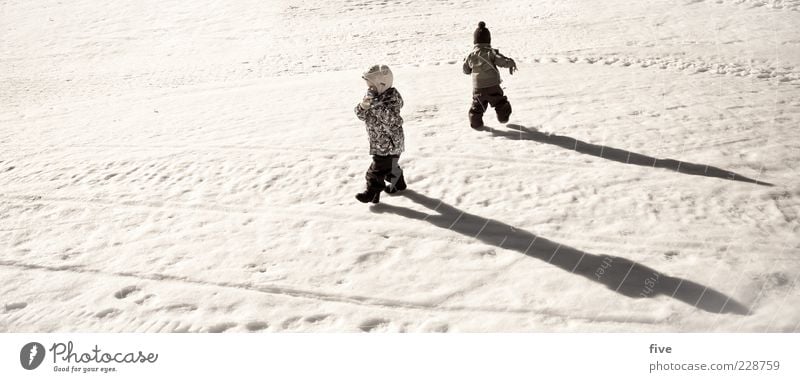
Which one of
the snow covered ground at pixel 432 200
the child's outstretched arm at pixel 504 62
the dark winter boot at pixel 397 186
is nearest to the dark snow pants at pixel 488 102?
the snow covered ground at pixel 432 200

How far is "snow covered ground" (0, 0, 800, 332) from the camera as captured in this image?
436 cm

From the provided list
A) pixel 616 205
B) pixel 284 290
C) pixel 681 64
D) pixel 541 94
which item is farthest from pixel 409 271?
pixel 681 64

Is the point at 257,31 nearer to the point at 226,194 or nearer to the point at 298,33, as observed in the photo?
the point at 298,33

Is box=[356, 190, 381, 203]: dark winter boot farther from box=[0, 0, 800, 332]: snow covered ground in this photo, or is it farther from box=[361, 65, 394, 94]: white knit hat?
box=[361, 65, 394, 94]: white knit hat

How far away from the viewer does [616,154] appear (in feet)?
22.4

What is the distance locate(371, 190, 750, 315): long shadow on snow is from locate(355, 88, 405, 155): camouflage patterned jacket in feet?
1.98

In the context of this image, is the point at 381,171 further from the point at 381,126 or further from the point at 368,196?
the point at 381,126

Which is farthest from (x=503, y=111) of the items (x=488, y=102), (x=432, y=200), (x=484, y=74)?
(x=432, y=200)

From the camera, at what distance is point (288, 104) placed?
1012cm

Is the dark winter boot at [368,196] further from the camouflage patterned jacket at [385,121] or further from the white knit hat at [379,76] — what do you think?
the white knit hat at [379,76]

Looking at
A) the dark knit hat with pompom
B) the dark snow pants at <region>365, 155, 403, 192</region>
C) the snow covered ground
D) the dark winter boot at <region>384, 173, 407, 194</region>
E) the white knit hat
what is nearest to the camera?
the snow covered ground

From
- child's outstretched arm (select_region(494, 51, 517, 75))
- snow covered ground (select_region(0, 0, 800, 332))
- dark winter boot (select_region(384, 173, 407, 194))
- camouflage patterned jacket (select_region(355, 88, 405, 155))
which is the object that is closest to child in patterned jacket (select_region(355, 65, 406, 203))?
camouflage patterned jacket (select_region(355, 88, 405, 155))

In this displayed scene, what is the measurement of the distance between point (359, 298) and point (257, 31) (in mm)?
14241

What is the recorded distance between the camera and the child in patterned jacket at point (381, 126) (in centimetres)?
546
